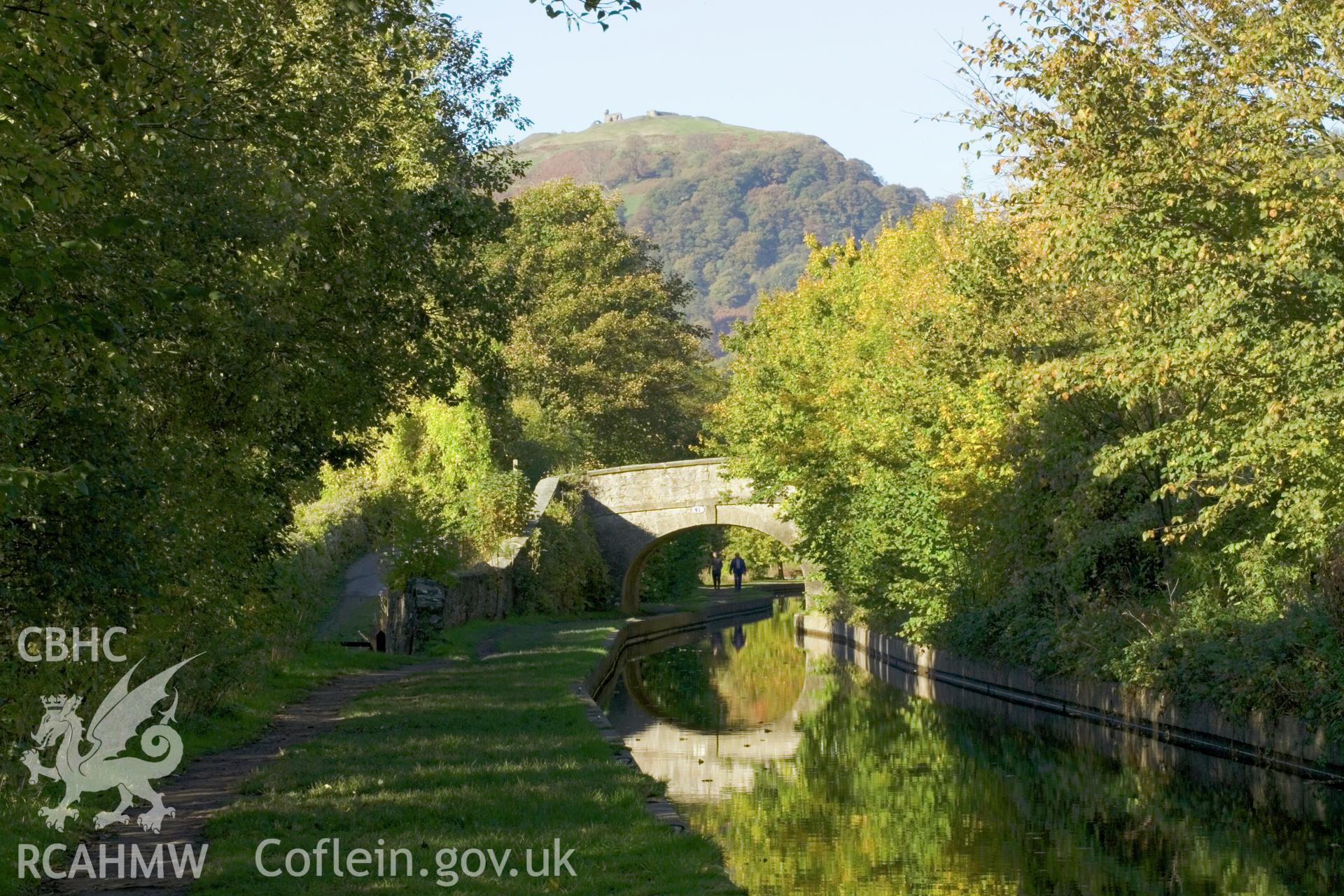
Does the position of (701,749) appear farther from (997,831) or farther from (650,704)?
(997,831)

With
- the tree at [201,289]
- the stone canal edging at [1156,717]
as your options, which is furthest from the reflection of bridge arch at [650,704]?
the tree at [201,289]

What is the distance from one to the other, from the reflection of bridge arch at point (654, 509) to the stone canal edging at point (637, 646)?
228 centimetres

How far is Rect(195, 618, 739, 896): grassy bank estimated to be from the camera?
793cm

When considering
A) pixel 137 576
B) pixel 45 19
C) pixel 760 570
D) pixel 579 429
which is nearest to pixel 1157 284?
pixel 137 576

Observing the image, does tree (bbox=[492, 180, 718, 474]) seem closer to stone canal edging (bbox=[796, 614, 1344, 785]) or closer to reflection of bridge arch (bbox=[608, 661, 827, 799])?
stone canal edging (bbox=[796, 614, 1344, 785])

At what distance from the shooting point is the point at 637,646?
120 ft

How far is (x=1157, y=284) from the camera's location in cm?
1644

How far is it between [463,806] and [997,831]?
460 cm

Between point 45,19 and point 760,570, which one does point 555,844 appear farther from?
point 760,570

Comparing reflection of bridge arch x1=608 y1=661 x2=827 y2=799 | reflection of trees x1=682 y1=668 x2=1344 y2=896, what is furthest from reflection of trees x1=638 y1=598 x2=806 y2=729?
reflection of trees x1=682 y1=668 x2=1344 y2=896

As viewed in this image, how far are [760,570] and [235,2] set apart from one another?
6561 cm

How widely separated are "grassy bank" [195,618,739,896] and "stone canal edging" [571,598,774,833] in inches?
6.9

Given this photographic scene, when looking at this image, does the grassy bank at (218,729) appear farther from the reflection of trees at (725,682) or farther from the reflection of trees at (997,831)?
the reflection of trees at (725,682)

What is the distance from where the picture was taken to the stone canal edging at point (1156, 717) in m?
14.2
